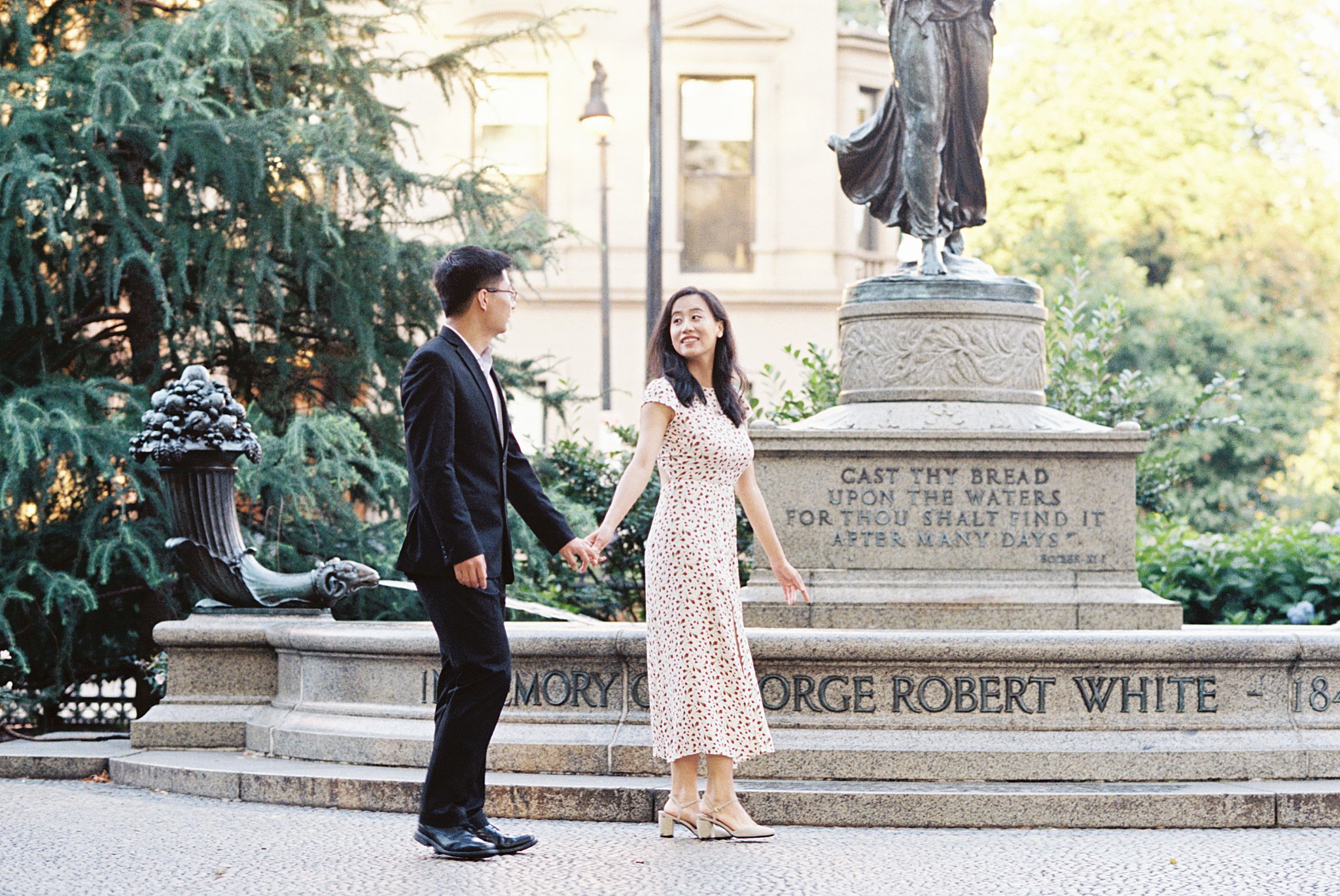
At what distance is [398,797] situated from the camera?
6945 millimetres

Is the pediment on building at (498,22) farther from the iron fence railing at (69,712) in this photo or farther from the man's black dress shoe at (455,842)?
the man's black dress shoe at (455,842)

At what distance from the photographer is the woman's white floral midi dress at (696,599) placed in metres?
6.22

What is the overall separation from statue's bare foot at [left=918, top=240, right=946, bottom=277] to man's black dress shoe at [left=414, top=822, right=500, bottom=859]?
4709 millimetres

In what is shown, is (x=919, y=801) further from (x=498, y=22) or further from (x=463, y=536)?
(x=498, y=22)

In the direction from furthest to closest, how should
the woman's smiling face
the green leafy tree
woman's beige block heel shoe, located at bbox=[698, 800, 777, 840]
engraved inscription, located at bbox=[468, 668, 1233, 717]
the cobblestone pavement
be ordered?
the green leafy tree
engraved inscription, located at bbox=[468, 668, 1233, 717]
the woman's smiling face
woman's beige block heel shoe, located at bbox=[698, 800, 777, 840]
the cobblestone pavement

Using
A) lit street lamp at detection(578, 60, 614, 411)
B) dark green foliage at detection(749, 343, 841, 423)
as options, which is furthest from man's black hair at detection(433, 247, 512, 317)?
lit street lamp at detection(578, 60, 614, 411)

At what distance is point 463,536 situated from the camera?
557 centimetres

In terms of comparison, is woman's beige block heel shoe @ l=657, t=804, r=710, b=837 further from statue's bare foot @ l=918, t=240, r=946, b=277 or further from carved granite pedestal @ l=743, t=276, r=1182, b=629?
statue's bare foot @ l=918, t=240, r=946, b=277

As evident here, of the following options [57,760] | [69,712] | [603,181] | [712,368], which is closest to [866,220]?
[603,181]

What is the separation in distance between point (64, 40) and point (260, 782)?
23.7 ft

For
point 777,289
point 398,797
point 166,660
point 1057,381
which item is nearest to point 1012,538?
point 398,797

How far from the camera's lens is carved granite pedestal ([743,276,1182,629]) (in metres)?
8.55

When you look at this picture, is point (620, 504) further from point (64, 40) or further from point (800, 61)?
point (800, 61)

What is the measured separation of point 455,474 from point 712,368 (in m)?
1.29
